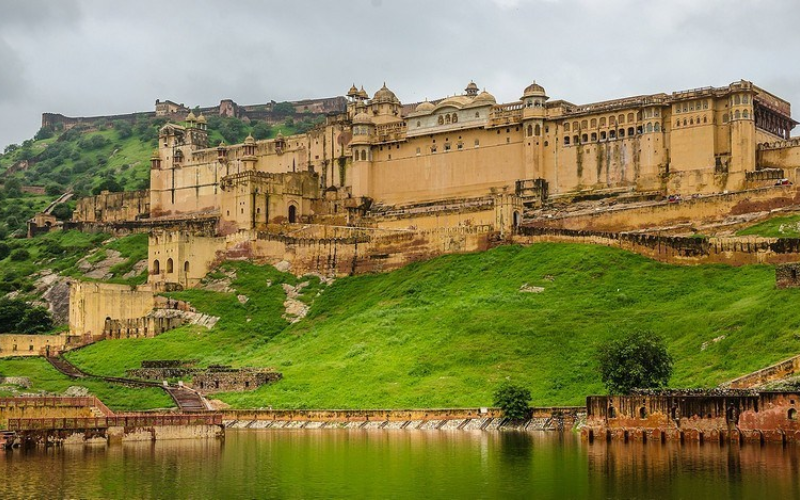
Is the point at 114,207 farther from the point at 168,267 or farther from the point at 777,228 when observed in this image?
the point at 777,228

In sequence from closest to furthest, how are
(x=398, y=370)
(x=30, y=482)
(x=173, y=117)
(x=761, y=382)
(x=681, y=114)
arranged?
1. (x=30, y=482)
2. (x=761, y=382)
3. (x=398, y=370)
4. (x=681, y=114)
5. (x=173, y=117)

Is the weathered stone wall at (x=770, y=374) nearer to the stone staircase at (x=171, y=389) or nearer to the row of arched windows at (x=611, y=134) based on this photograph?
the stone staircase at (x=171, y=389)

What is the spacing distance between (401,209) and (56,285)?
2652 cm

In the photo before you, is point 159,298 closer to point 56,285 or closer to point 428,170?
point 56,285

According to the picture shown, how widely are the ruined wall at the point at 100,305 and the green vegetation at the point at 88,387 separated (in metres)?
4.63

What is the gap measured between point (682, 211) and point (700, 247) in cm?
864

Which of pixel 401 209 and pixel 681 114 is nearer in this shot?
pixel 681 114

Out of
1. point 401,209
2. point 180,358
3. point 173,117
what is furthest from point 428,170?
point 173,117

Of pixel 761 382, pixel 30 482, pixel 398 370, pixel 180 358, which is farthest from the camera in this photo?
pixel 180 358

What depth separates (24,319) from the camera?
87.1 m

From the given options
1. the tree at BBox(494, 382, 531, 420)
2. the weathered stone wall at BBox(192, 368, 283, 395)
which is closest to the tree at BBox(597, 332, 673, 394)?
the tree at BBox(494, 382, 531, 420)

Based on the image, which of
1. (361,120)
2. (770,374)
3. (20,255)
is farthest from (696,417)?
(20,255)

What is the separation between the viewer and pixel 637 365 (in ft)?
156

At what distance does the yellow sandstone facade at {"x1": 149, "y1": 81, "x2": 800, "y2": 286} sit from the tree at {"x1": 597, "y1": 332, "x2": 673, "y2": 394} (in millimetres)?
31962
